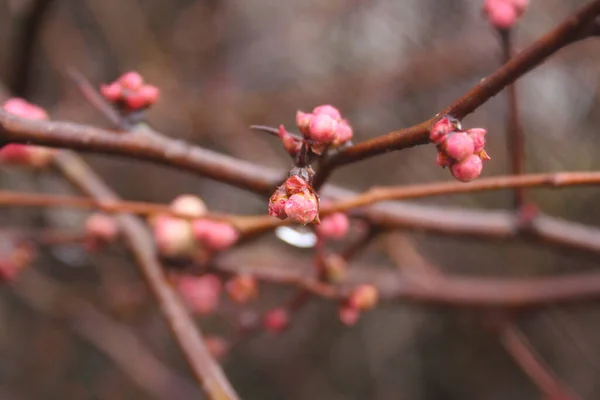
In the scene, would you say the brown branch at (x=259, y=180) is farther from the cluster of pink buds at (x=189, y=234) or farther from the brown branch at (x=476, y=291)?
the brown branch at (x=476, y=291)

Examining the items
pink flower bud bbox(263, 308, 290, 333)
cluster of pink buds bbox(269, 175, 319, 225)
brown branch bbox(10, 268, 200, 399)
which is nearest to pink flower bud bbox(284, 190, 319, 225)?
cluster of pink buds bbox(269, 175, 319, 225)

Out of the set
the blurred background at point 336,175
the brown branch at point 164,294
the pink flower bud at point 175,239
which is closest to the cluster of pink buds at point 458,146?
the brown branch at point 164,294

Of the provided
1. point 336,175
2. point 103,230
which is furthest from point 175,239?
point 336,175

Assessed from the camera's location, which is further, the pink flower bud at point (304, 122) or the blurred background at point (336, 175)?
the blurred background at point (336, 175)

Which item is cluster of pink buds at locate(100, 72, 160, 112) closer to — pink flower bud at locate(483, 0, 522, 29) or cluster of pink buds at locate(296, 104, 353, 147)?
cluster of pink buds at locate(296, 104, 353, 147)

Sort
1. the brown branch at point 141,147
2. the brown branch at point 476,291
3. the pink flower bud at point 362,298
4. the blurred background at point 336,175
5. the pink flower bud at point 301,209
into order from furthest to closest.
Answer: the blurred background at point 336,175, the brown branch at point 476,291, the pink flower bud at point 362,298, the brown branch at point 141,147, the pink flower bud at point 301,209

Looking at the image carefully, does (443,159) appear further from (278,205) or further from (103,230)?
(103,230)

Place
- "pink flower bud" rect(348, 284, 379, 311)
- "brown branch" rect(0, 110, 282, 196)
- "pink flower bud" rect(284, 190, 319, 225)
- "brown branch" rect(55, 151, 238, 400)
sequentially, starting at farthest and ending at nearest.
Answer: "pink flower bud" rect(348, 284, 379, 311), "brown branch" rect(55, 151, 238, 400), "brown branch" rect(0, 110, 282, 196), "pink flower bud" rect(284, 190, 319, 225)
